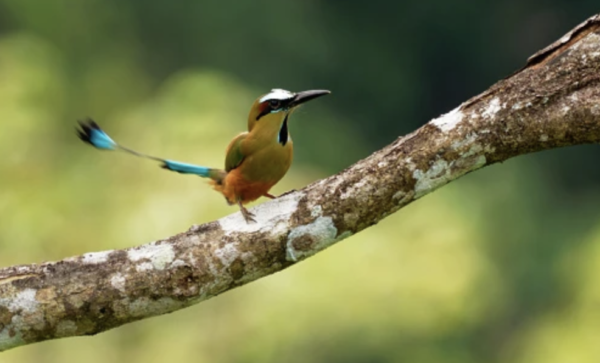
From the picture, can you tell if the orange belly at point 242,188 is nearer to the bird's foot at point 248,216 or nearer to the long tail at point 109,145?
the long tail at point 109,145

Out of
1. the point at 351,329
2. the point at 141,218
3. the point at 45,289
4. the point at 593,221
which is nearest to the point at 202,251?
the point at 45,289

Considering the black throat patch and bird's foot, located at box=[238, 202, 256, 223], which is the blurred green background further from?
bird's foot, located at box=[238, 202, 256, 223]

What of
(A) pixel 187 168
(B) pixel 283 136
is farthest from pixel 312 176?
(B) pixel 283 136

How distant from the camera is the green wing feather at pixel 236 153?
11.9 feet

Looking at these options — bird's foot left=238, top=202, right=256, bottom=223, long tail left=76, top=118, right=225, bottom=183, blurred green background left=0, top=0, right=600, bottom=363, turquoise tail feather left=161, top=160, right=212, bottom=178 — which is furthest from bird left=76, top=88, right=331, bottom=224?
blurred green background left=0, top=0, right=600, bottom=363

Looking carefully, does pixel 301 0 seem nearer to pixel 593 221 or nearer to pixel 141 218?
pixel 593 221

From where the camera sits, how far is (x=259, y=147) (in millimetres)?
3582

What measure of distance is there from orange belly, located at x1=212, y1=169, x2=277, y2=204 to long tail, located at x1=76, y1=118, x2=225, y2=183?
15cm

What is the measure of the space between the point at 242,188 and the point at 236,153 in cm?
10

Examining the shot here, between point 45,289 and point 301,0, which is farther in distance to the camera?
point 301,0

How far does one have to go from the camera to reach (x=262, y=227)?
3.05 metres

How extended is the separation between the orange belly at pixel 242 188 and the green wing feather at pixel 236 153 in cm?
2

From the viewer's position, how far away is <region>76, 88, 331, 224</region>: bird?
3543 millimetres

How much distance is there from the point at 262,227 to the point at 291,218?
0.07 meters
